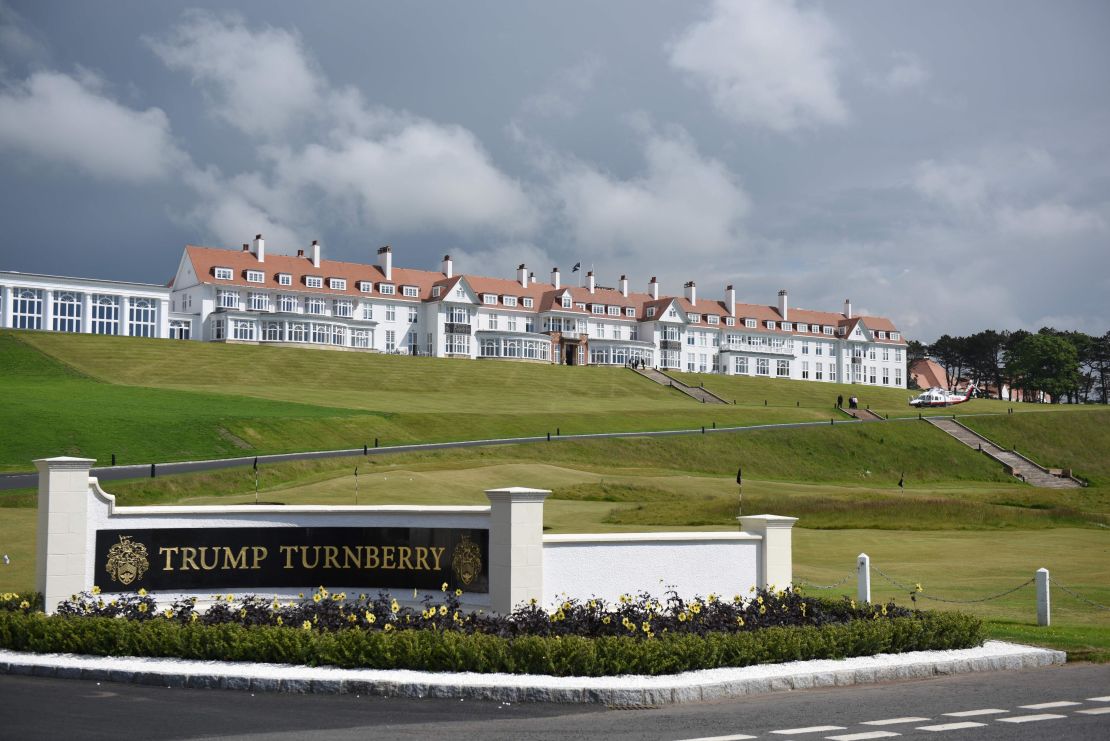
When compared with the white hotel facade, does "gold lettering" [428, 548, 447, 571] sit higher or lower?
lower

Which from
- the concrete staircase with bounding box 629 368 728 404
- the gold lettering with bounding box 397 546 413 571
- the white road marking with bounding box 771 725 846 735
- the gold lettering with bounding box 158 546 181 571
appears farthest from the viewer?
the concrete staircase with bounding box 629 368 728 404

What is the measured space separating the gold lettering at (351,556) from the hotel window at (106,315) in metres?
96.6

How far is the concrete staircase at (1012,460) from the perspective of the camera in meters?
76.4

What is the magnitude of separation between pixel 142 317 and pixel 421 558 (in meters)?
99.2

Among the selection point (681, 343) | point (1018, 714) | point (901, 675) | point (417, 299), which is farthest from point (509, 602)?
point (681, 343)

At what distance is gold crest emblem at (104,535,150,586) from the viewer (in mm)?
17297

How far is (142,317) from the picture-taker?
10788 cm

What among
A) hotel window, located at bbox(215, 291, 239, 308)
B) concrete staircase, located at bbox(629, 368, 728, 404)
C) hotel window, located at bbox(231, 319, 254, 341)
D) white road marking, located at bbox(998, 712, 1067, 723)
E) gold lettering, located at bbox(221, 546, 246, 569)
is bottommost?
white road marking, located at bbox(998, 712, 1067, 723)

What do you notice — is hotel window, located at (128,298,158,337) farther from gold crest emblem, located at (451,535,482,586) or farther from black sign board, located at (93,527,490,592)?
gold crest emblem, located at (451,535,482,586)

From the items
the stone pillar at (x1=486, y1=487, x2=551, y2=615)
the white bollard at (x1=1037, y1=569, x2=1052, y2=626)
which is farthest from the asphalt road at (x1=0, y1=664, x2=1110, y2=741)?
the white bollard at (x1=1037, y1=569, x2=1052, y2=626)

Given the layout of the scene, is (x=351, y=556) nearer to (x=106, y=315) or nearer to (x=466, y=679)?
(x=466, y=679)

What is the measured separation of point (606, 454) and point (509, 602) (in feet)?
167

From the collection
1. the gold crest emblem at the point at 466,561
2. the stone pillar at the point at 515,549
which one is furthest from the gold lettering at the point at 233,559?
the stone pillar at the point at 515,549

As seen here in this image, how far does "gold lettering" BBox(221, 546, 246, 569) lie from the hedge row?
2.39 metres
